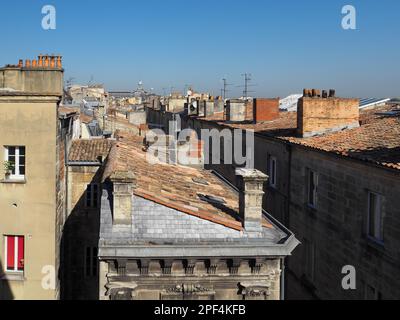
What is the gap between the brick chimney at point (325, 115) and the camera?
20.0 m

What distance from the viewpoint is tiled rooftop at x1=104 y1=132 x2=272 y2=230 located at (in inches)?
471

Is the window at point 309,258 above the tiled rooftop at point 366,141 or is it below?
below

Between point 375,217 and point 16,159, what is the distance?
11583 mm

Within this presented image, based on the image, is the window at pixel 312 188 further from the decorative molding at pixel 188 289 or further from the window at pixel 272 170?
the decorative molding at pixel 188 289

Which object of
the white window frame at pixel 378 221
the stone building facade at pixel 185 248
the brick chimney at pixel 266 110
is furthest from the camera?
the brick chimney at pixel 266 110

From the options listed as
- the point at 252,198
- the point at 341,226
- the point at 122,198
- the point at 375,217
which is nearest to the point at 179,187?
the point at 252,198

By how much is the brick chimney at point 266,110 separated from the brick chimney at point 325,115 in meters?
8.11

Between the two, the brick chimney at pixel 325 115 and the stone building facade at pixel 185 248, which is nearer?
the stone building facade at pixel 185 248

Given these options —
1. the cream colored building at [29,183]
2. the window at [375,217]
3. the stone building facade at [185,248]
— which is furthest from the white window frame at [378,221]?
the cream colored building at [29,183]

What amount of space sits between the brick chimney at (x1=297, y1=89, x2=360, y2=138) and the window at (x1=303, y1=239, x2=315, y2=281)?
4.20 m

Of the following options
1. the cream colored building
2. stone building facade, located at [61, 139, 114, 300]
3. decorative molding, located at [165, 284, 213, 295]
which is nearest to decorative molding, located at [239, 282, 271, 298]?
decorative molding, located at [165, 284, 213, 295]
